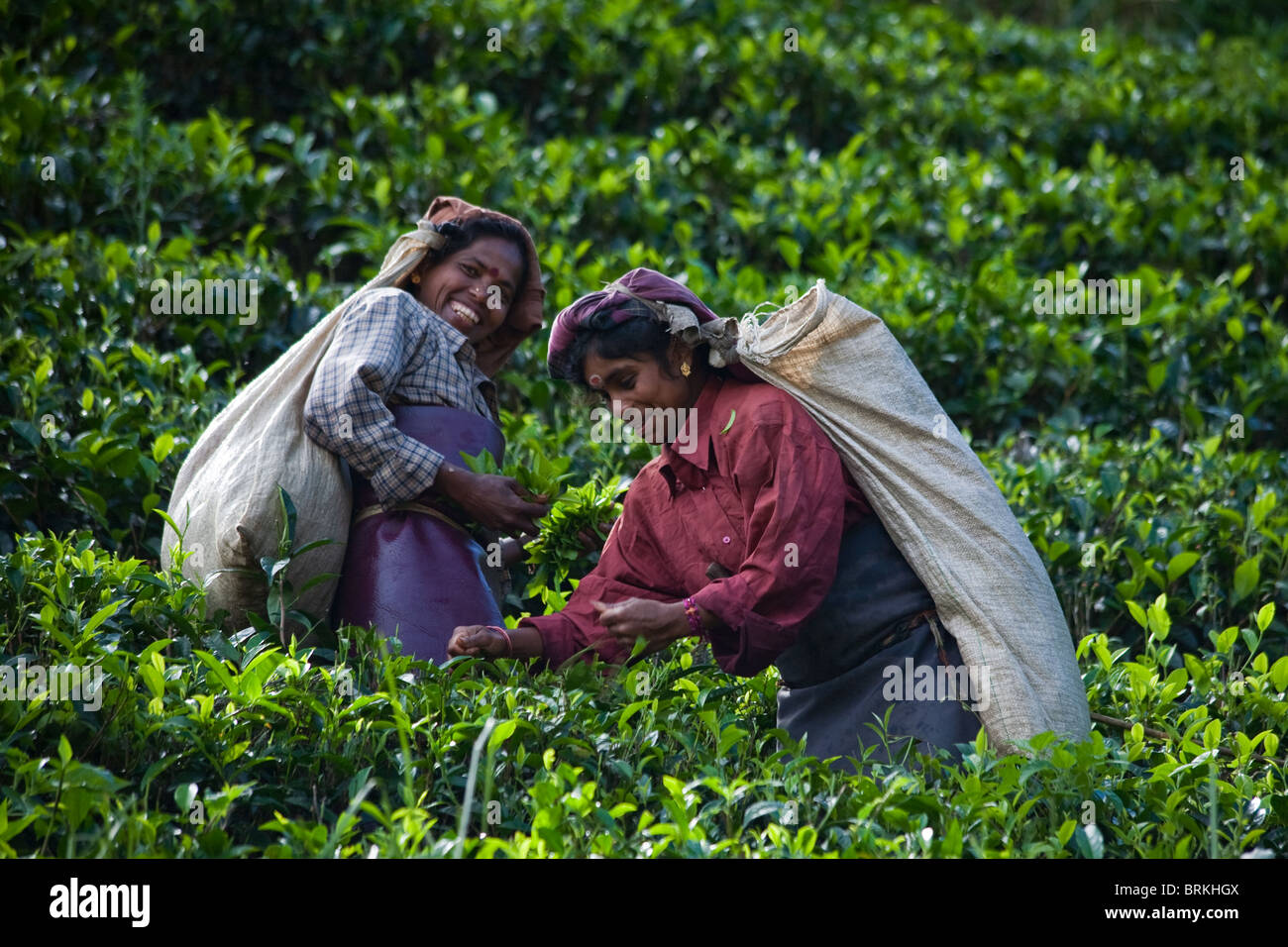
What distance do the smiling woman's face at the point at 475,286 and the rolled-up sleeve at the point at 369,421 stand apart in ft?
1.06

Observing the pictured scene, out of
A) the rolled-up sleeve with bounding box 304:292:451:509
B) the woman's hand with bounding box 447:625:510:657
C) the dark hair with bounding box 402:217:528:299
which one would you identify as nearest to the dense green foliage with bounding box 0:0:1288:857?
the woman's hand with bounding box 447:625:510:657

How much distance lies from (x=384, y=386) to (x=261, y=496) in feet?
1.20

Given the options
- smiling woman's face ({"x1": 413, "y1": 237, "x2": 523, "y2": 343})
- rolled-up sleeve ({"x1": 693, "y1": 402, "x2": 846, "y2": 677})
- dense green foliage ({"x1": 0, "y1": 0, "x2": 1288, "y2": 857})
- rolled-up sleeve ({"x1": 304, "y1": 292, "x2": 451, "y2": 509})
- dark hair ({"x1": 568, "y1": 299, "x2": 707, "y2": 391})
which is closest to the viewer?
dense green foliage ({"x1": 0, "y1": 0, "x2": 1288, "y2": 857})

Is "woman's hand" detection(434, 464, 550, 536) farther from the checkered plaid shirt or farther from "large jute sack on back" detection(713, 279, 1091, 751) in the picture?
"large jute sack on back" detection(713, 279, 1091, 751)

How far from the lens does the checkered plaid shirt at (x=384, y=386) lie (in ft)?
10.1

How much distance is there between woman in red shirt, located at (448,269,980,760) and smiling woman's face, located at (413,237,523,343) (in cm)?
51

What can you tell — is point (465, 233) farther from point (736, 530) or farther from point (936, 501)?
point (936, 501)

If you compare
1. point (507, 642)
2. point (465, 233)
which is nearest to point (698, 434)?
point (507, 642)

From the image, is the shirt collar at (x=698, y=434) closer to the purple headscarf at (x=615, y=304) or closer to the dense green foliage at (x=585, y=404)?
the purple headscarf at (x=615, y=304)

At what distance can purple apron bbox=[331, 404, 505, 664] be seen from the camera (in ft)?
10.1

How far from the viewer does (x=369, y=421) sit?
308 centimetres

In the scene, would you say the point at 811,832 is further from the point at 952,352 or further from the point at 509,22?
the point at 509,22

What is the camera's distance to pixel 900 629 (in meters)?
2.91

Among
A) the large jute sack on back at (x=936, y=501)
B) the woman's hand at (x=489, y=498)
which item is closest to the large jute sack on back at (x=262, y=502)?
the woman's hand at (x=489, y=498)
